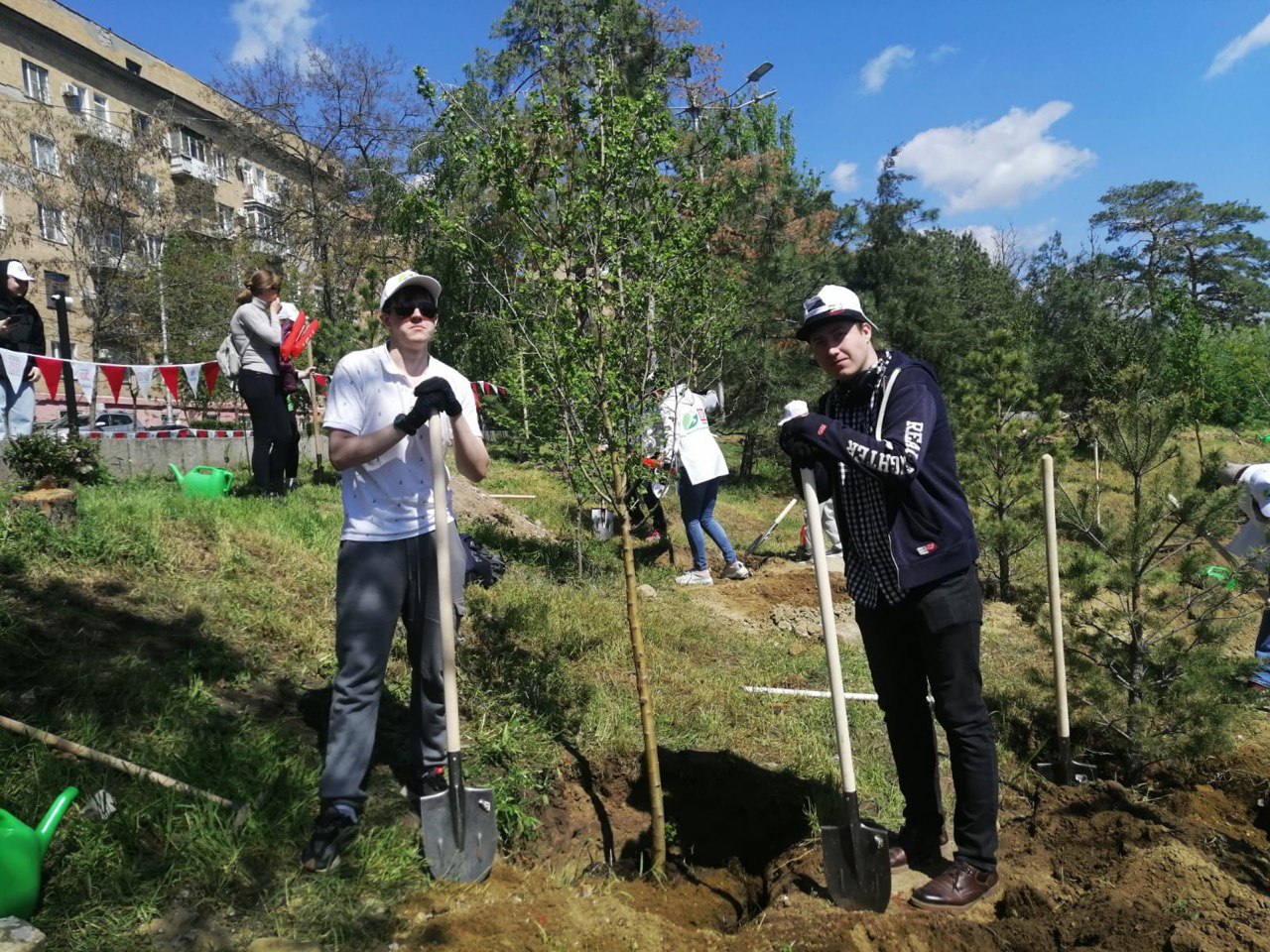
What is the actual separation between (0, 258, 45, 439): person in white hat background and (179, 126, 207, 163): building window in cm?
3145

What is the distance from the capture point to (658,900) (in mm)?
2902

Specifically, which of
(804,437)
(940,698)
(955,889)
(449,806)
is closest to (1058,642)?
(940,698)

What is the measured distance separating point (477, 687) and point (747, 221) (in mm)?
12096

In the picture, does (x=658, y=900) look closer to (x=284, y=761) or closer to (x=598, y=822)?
(x=598, y=822)

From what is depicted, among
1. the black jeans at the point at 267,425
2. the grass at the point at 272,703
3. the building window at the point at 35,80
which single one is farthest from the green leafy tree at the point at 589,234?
the building window at the point at 35,80

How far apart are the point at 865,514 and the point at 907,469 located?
0.29m

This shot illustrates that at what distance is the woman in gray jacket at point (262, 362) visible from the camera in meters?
6.05

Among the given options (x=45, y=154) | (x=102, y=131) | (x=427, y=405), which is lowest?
(x=427, y=405)

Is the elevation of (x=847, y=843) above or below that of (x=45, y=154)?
below

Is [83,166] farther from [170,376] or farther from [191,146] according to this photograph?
[191,146]

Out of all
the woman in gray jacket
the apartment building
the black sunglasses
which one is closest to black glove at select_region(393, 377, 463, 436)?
the black sunglasses

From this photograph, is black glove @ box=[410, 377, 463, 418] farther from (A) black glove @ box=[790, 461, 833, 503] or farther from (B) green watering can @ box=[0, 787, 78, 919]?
(B) green watering can @ box=[0, 787, 78, 919]

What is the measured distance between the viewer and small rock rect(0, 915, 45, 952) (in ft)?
6.68

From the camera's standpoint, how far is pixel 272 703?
3.55 metres
